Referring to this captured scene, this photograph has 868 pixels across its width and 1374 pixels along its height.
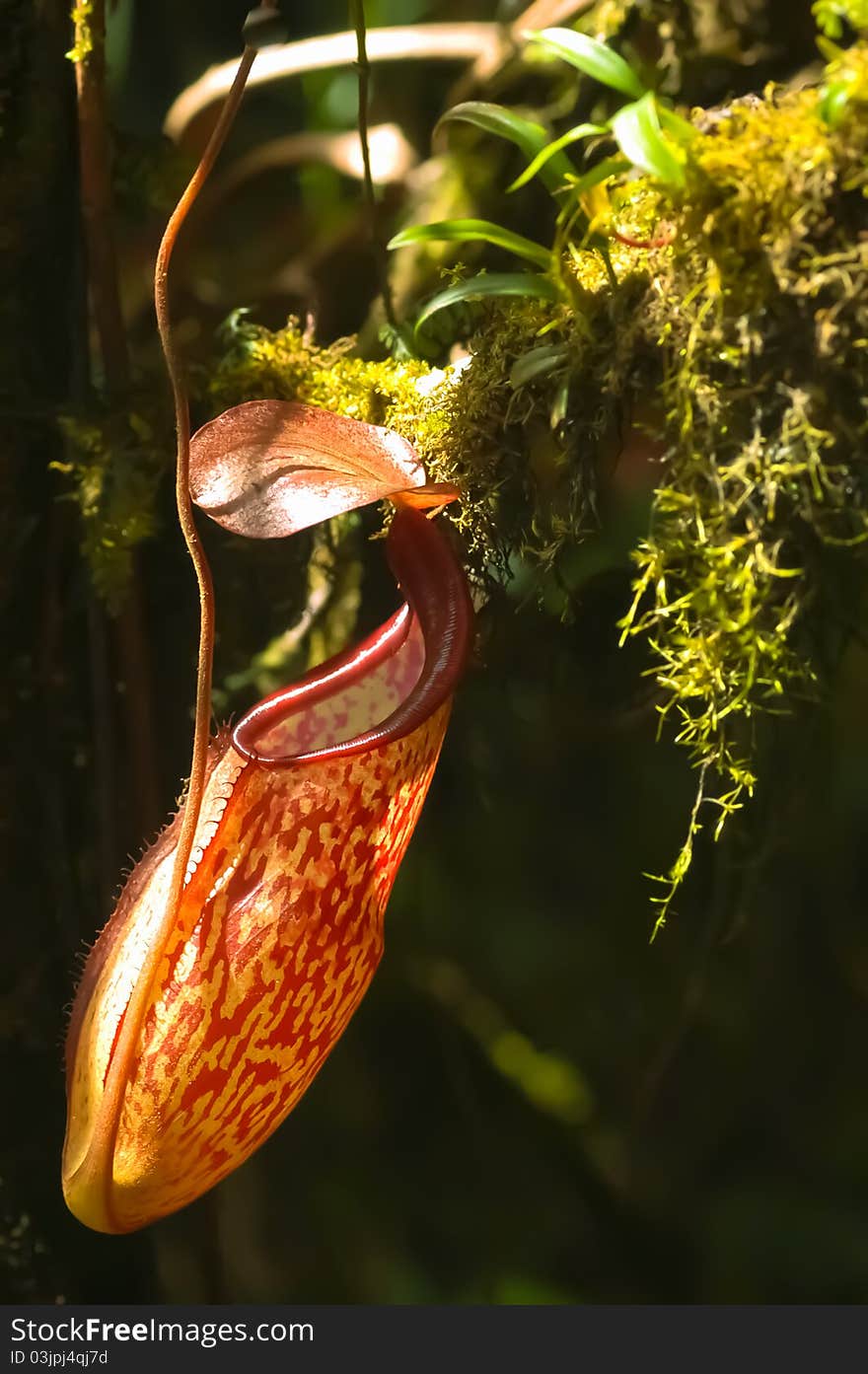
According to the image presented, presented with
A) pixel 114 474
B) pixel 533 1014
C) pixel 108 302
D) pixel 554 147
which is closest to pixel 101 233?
pixel 108 302

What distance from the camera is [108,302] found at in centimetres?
93

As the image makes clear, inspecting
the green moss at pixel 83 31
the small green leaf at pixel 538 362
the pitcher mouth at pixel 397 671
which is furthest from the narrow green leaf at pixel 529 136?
the green moss at pixel 83 31

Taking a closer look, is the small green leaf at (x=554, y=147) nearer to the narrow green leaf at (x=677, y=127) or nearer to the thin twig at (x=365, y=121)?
the narrow green leaf at (x=677, y=127)

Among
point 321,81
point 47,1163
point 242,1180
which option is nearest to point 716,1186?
point 242,1180

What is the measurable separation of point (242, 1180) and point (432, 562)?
3.63 ft

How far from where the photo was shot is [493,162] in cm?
113

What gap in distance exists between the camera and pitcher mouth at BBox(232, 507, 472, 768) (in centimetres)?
67

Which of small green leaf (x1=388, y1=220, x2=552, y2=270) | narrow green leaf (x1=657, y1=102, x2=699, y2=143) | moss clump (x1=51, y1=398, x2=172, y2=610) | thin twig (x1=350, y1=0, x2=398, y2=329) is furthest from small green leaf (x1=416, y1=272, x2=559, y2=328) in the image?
moss clump (x1=51, y1=398, x2=172, y2=610)

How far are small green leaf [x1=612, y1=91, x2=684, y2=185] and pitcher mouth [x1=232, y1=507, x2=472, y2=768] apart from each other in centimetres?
26

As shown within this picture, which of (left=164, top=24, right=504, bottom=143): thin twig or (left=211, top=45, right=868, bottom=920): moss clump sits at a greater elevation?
(left=164, top=24, right=504, bottom=143): thin twig

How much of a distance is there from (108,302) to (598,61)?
1.70 feet

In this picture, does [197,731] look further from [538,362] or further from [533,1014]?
[533,1014]

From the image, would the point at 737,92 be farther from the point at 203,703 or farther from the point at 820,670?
the point at 203,703

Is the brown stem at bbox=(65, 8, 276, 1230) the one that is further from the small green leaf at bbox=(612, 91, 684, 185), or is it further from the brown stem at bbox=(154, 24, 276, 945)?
the small green leaf at bbox=(612, 91, 684, 185)
